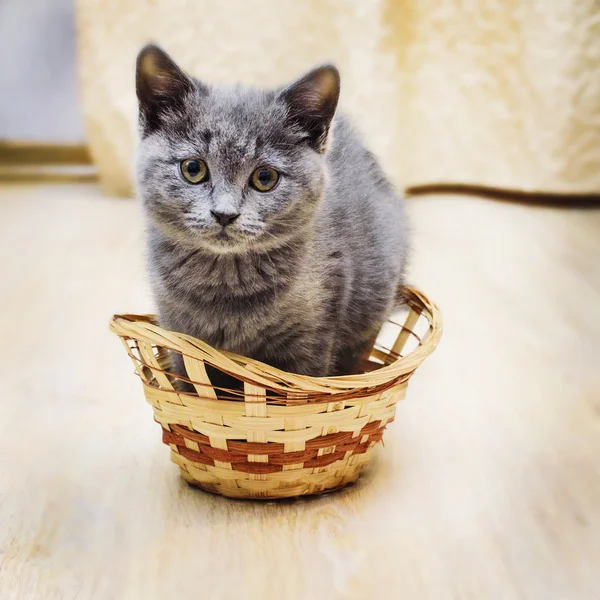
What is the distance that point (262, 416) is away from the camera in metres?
0.94

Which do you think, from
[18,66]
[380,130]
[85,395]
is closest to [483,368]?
[85,395]

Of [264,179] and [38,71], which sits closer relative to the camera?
[264,179]

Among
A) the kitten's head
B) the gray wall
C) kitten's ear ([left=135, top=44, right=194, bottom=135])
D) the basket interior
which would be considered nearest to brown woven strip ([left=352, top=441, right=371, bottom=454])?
the basket interior

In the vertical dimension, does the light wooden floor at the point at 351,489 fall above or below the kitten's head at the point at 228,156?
below

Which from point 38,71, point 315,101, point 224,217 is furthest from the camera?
point 38,71

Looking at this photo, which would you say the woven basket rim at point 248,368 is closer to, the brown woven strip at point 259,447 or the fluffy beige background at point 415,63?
the brown woven strip at point 259,447

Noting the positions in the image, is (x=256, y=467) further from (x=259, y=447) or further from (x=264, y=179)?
(x=264, y=179)

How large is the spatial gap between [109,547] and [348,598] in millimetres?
345

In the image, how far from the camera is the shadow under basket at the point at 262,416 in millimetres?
898

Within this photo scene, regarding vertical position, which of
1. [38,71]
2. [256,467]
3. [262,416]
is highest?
[262,416]

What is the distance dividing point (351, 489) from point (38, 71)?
7.98 ft

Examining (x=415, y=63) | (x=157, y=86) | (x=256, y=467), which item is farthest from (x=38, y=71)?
(x=256, y=467)

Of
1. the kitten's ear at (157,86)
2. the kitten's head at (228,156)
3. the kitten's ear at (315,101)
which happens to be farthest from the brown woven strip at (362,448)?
the kitten's ear at (157,86)

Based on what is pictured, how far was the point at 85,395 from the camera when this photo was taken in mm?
1344
